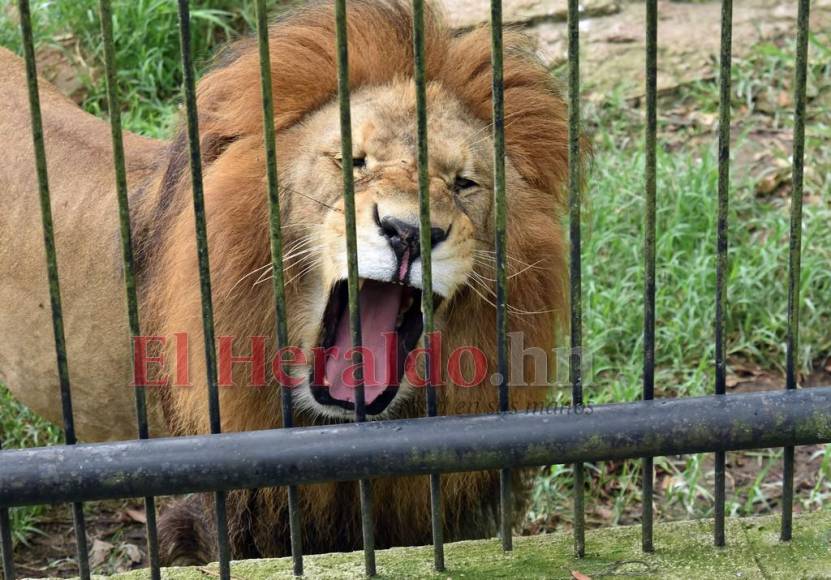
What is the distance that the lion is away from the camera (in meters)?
2.64

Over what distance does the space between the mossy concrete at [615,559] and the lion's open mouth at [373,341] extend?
0.50 meters

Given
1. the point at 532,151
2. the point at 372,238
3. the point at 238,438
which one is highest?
the point at 532,151

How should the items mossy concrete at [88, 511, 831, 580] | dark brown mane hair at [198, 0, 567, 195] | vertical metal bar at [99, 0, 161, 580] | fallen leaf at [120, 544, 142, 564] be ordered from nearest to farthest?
vertical metal bar at [99, 0, 161, 580] → mossy concrete at [88, 511, 831, 580] → dark brown mane hair at [198, 0, 567, 195] → fallen leaf at [120, 544, 142, 564]

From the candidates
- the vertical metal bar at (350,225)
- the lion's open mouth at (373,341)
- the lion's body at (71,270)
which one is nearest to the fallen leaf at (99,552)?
the lion's body at (71,270)

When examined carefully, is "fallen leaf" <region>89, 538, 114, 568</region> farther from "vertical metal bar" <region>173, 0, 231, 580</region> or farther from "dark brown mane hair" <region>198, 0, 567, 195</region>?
"vertical metal bar" <region>173, 0, 231, 580</region>

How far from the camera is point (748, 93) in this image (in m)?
5.62

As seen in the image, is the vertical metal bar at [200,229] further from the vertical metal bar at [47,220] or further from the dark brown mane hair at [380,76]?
the dark brown mane hair at [380,76]

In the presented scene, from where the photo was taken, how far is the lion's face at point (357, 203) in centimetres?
257

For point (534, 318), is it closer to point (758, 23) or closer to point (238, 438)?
point (238, 438)

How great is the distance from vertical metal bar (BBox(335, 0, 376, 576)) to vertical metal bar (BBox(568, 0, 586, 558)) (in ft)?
1.19

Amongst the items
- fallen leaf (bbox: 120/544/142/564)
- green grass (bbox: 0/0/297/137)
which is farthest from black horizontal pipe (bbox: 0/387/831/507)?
green grass (bbox: 0/0/297/137)

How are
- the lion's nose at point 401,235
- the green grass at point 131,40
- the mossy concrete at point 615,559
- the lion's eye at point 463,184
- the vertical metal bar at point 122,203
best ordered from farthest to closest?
the green grass at point 131,40, the lion's eye at point 463,184, the lion's nose at point 401,235, the mossy concrete at point 615,559, the vertical metal bar at point 122,203

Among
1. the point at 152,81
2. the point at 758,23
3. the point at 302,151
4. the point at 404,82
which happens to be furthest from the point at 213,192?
the point at 758,23

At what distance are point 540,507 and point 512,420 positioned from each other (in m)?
1.82
